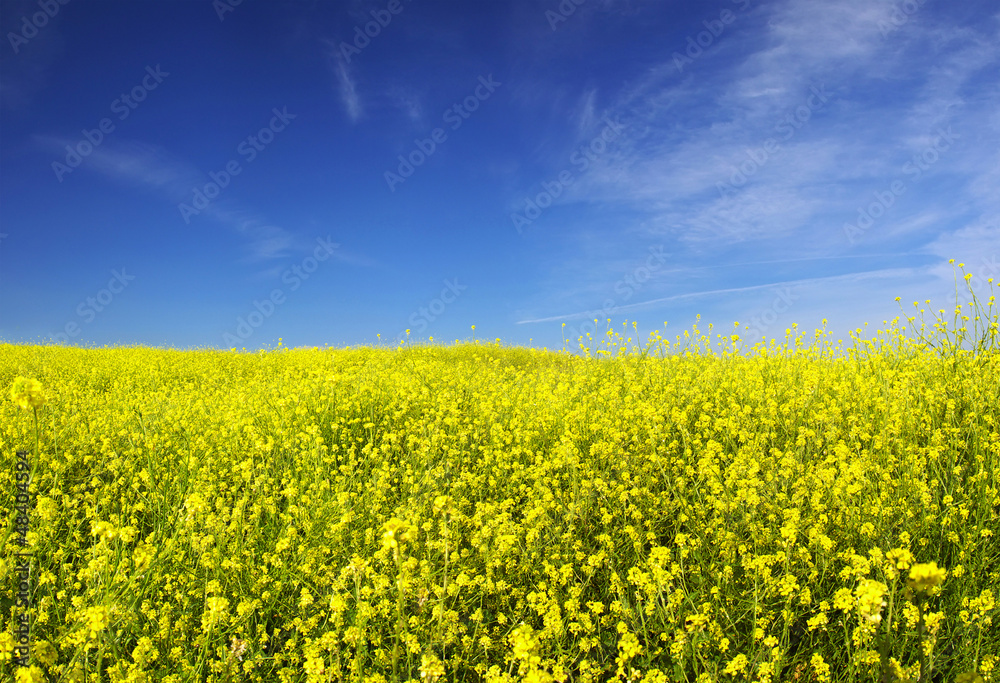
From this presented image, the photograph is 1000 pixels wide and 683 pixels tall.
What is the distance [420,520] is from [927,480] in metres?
2.98

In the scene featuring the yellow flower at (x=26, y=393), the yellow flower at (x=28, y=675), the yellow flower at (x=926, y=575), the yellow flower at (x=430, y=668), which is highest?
the yellow flower at (x=26, y=393)

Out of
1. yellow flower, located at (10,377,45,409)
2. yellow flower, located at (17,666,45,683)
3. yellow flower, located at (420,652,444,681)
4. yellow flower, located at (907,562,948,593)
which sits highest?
yellow flower, located at (10,377,45,409)

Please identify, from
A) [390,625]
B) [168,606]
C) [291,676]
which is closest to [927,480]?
[390,625]

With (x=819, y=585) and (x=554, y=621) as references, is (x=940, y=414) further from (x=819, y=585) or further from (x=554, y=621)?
(x=554, y=621)

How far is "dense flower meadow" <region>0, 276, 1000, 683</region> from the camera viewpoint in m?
2.32

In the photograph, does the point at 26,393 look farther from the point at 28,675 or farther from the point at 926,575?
the point at 926,575

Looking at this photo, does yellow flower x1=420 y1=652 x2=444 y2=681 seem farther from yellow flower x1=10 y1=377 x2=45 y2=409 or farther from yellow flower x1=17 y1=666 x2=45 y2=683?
yellow flower x1=10 y1=377 x2=45 y2=409

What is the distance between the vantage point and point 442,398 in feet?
17.1

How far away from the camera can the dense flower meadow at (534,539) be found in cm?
232

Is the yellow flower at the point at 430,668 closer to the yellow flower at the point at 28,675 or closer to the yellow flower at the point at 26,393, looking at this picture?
the yellow flower at the point at 28,675

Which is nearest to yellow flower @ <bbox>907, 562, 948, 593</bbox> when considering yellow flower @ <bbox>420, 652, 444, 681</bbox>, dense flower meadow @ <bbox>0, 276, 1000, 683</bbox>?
dense flower meadow @ <bbox>0, 276, 1000, 683</bbox>

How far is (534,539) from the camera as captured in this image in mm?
2986

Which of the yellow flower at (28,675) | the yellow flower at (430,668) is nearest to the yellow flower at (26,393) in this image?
the yellow flower at (28,675)

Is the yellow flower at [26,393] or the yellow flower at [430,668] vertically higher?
the yellow flower at [26,393]
